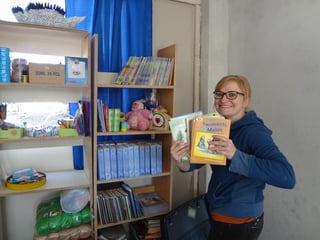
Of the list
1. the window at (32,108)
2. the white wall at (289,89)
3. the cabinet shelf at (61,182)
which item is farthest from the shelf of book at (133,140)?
the white wall at (289,89)

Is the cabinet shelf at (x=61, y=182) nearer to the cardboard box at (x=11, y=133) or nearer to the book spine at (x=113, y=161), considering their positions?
the book spine at (x=113, y=161)

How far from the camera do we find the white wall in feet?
5.62

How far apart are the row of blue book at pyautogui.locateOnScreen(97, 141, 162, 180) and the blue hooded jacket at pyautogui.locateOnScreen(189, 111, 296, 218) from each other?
0.77 metres

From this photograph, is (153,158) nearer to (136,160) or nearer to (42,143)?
(136,160)

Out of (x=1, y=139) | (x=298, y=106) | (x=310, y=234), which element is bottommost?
→ (x=310, y=234)

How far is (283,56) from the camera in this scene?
1.91 metres

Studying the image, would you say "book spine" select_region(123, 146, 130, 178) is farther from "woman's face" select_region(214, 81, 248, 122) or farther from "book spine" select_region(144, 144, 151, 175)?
"woman's face" select_region(214, 81, 248, 122)

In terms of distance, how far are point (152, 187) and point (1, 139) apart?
132 centimetres

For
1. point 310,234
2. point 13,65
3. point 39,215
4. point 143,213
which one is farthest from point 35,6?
point 310,234

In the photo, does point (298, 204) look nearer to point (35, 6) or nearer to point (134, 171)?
point (134, 171)

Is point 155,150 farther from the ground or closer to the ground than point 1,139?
closer to the ground

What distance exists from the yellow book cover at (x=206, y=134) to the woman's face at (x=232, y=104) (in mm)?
121

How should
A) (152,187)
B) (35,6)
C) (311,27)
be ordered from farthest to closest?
(152,187), (311,27), (35,6)

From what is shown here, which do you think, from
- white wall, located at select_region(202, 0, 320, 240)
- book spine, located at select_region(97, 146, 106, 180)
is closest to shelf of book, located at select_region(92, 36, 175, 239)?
book spine, located at select_region(97, 146, 106, 180)
